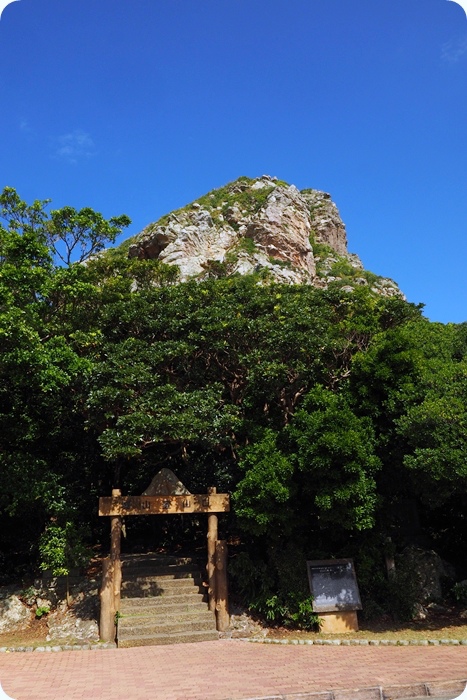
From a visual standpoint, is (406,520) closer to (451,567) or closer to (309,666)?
(451,567)

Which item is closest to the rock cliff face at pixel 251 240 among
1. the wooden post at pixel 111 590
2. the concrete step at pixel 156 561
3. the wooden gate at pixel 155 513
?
the concrete step at pixel 156 561

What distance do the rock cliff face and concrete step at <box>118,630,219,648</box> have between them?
838 inches

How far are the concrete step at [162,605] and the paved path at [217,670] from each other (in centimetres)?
103

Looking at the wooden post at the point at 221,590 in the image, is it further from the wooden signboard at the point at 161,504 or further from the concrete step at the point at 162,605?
the wooden signboard at the point at 161,504

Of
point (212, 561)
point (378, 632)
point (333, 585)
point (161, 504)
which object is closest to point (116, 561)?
point (161, 504)

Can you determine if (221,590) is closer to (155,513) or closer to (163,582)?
(163,582)

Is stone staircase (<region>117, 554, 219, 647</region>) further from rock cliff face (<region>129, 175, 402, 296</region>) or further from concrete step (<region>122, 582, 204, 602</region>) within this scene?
rock cliff face (<region>129, 175, 402, 296</region>)

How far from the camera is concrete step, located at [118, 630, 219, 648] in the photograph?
31.5 feet

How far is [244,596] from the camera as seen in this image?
36.5 ft

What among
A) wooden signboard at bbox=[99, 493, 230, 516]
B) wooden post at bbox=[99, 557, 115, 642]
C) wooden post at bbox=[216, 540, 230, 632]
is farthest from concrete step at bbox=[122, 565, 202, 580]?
wooden signboard at bbox=[99, 493, 230, 516]

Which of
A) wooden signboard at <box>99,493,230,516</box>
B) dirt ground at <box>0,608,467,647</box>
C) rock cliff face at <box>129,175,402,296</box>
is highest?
rock cliff face at <box>129,175,402,296</box>

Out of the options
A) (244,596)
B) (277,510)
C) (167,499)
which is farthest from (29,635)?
(277,510)

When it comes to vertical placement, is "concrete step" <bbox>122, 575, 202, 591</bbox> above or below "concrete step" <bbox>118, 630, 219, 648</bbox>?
above

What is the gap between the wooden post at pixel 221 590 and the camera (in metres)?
10.3
